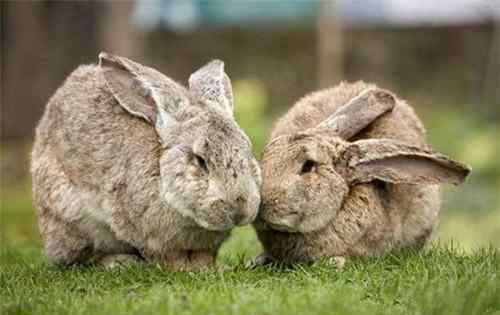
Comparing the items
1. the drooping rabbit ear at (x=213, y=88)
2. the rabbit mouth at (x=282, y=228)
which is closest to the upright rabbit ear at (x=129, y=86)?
the drooping rabbit ear at (x=213, y=88)

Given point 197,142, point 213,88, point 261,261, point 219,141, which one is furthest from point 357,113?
point 197,142

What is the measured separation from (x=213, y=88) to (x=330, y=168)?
1026 millimetres

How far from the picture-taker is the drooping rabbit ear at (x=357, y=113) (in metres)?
7.80

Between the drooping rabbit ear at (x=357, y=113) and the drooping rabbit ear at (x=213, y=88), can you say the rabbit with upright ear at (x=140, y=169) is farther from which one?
the drooping rabbit ear at (x=357, y=113)

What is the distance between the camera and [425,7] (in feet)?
66.0

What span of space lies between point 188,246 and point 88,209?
0.88 meters

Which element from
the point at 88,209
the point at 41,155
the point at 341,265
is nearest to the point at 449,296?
the point at 341,265

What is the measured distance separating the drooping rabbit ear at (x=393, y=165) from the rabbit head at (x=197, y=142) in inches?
35.2

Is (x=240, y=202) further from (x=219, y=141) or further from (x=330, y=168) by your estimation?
(x=330, y=168)

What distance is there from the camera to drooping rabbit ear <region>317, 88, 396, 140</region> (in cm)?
780

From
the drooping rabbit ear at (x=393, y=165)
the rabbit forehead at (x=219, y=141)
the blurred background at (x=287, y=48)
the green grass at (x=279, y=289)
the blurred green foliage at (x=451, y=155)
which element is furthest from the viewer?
the blurred background at (x=287, y=48)

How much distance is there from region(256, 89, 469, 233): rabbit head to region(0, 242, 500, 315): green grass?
1.28 feet

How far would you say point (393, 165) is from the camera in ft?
24.8

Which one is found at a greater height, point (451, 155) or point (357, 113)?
point (357, 113)
